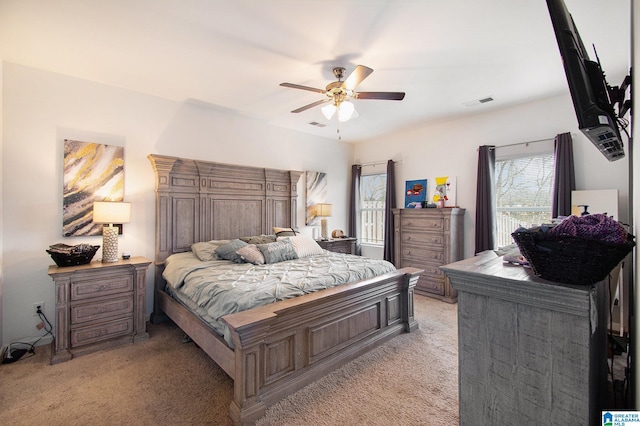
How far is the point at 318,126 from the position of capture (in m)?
4.97

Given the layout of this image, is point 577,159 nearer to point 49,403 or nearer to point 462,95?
point 462,95

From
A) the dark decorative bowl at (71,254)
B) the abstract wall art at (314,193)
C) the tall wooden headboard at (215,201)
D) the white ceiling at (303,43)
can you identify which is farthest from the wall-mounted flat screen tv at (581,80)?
the abstract wall art at (314,193)

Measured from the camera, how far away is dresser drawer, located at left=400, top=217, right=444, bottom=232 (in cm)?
443

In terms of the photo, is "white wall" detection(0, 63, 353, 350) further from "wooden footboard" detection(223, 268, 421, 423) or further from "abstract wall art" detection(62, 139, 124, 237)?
"wooden footboard" detection(223, 268, 421, 423)

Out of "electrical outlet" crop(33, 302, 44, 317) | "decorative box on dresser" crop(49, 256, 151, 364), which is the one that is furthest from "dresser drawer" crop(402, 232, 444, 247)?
"electrical outlet" crop(33, 302, 44, 317)

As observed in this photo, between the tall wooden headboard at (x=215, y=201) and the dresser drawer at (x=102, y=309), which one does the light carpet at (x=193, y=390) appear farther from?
the tall wooden headboard at (x=215, y=201)

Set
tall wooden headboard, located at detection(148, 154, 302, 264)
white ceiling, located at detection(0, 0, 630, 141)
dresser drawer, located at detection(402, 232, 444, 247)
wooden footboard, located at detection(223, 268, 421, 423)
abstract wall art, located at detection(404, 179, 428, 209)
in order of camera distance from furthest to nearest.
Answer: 1. abstract wall art, located at detection(404, 179, 428, 209)
2. dresser drawer, located at detection(402, 232, 444, 247)
3. tall wooden headboard, located at detection(148, 154, 302, 264)
4. white ceiling, located at detection(0, 0, 630, 141)
5. wooden footboard, located at detection(223, 268, 421, 423)

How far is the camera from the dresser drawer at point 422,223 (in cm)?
443

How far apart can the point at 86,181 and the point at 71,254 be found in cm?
86

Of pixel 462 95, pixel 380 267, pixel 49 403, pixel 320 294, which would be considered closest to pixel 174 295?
pixel 49 403

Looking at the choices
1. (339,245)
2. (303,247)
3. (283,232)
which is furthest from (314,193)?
(303,247)

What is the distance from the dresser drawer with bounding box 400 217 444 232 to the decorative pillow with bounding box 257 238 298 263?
215cm

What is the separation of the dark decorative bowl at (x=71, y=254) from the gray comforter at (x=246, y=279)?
760 mm

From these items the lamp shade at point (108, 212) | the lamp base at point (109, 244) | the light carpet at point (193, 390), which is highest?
the lamp shade at point (108, 212)
